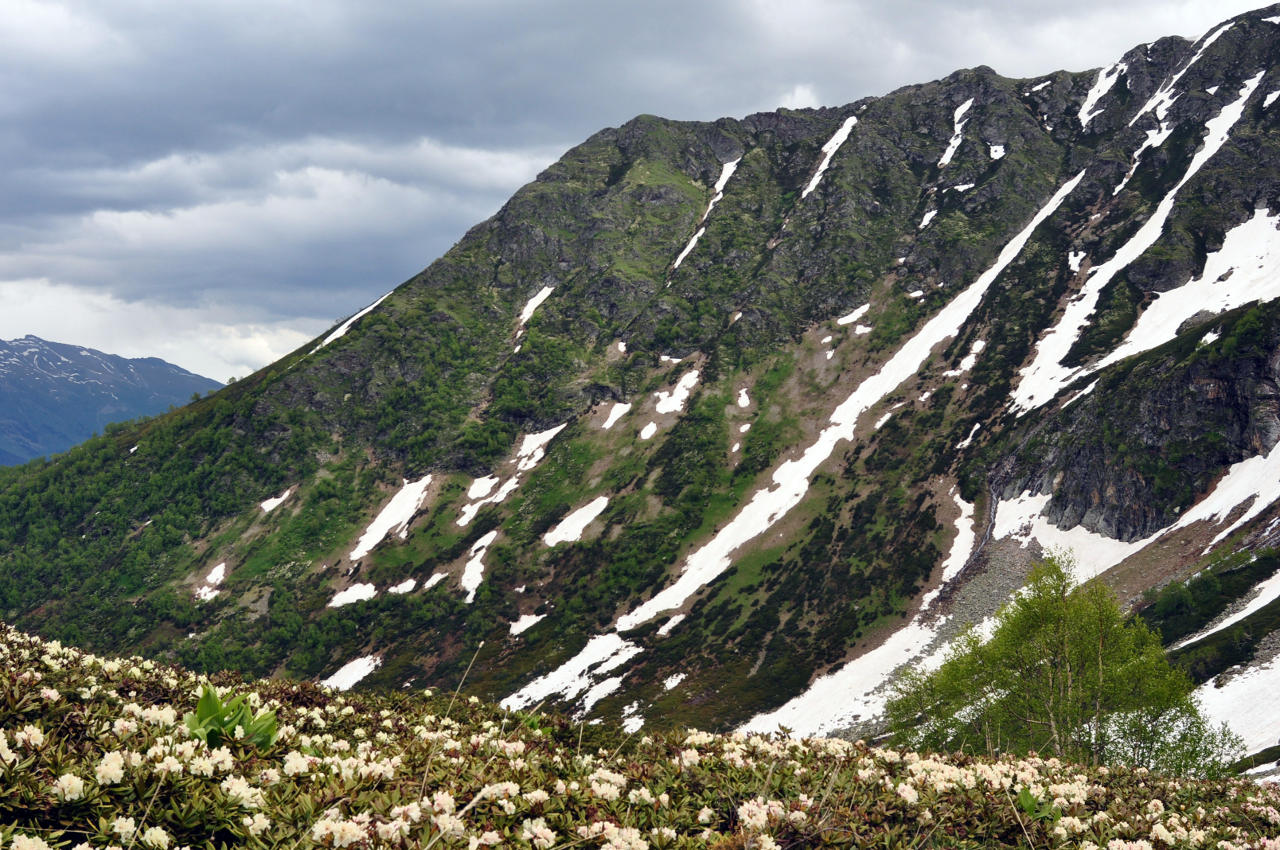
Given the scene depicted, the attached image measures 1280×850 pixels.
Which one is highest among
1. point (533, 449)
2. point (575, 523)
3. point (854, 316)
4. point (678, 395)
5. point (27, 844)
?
point (533, 449)

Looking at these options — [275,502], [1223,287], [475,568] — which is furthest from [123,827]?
[275,502]

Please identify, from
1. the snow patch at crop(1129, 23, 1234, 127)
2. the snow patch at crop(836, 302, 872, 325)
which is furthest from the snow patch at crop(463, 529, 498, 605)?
the snow patch at crop(1129, 23, 1234, 127)

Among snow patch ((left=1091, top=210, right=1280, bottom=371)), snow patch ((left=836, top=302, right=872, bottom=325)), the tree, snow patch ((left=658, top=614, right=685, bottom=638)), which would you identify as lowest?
snow patch ((left=658, top=614, right=685, bottom=638))

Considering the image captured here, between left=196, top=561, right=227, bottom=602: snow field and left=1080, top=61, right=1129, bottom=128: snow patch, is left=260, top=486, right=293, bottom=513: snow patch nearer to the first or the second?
left=196, top=561, right=227, bottom=602: snow field

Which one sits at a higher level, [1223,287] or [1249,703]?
[1223,287]

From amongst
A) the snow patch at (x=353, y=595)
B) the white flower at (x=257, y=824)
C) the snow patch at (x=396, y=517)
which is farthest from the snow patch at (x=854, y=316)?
the white flower at (x=257, y=824)

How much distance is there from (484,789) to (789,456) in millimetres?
128653

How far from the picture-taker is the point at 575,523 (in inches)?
5271

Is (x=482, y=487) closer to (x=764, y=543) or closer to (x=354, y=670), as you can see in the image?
(x=354, y=670)

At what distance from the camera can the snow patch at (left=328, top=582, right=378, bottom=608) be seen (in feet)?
426

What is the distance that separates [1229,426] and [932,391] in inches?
1884

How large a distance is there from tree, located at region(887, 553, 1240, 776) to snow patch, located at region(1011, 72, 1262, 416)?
84.7 metres

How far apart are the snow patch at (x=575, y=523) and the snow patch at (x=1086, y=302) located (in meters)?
79.2

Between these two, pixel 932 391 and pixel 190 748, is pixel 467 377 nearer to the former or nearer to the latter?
pixel 932 391
